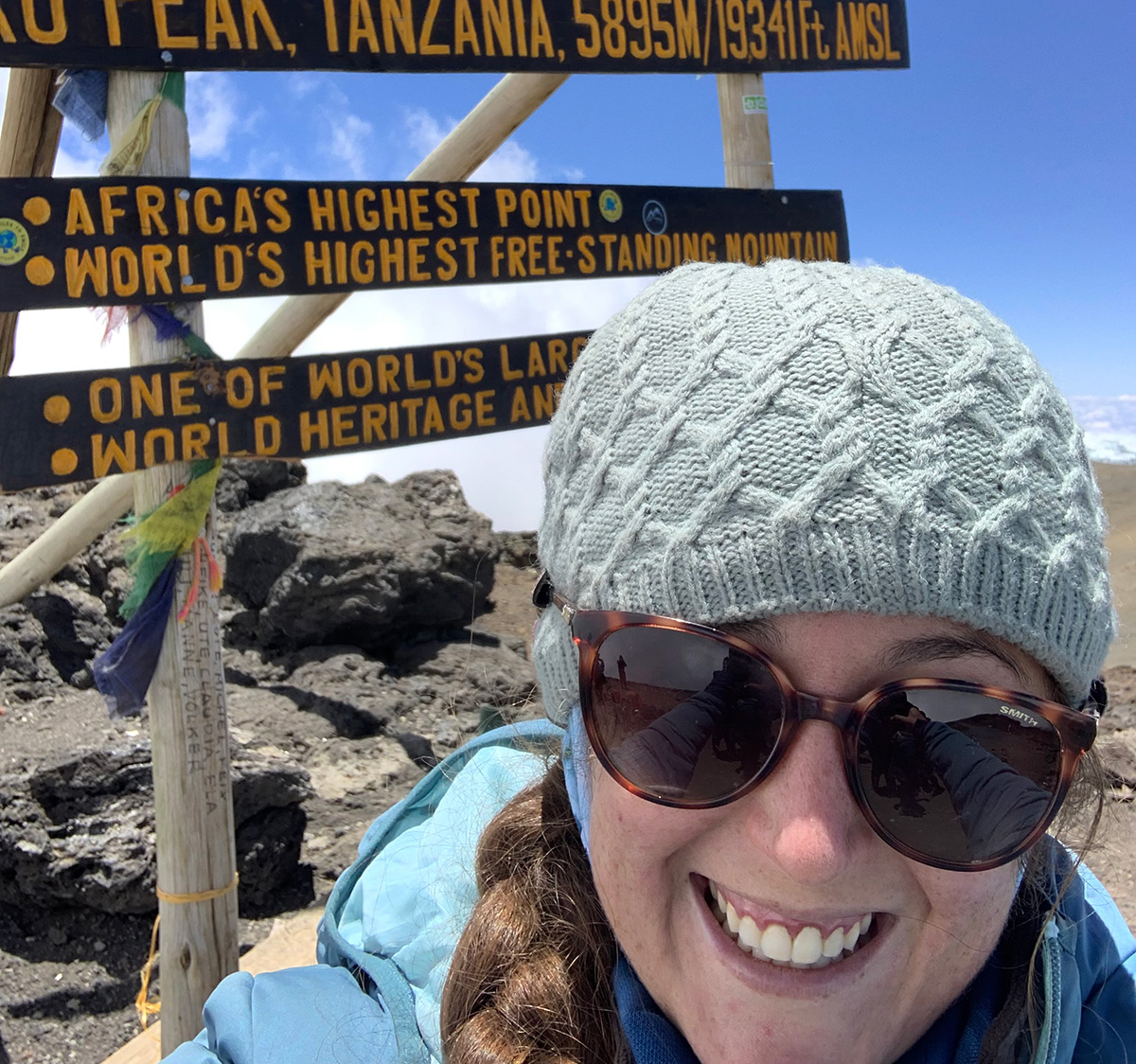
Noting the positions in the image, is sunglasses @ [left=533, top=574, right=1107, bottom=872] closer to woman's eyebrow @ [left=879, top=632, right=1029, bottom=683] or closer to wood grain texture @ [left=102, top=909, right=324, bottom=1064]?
woman's eyebrow @ [left=879, top=632, right=1029, bottom=683]

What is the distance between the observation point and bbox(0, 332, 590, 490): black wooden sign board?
2217 mm

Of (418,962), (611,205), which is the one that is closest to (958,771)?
(418,962)

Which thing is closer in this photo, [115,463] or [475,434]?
[115,463]

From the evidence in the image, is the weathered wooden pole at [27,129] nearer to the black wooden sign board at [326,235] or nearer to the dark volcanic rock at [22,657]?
the black wooden sign board at [326,235]

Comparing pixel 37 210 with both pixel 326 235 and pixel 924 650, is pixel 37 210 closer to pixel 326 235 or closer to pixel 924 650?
pixel 326 235

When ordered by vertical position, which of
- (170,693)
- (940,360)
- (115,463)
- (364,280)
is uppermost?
(364,280)

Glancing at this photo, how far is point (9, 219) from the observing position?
2172mm

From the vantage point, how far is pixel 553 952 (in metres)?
1.23

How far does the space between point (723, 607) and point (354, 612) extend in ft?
13.0

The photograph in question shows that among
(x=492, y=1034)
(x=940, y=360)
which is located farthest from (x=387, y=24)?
(x=492, y=1034)

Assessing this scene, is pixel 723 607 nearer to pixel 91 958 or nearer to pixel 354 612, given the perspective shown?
pixel 91 958

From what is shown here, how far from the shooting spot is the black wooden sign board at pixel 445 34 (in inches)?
89.7

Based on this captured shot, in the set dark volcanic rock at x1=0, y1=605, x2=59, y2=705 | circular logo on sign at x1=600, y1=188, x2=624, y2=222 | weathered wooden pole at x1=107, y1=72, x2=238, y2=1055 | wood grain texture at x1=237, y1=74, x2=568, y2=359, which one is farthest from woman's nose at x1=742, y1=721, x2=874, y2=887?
dark volcanic rock at x1=0, y1=605, x2=59, y2=705

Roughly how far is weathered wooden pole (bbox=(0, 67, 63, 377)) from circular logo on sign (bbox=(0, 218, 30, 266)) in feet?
1.72
